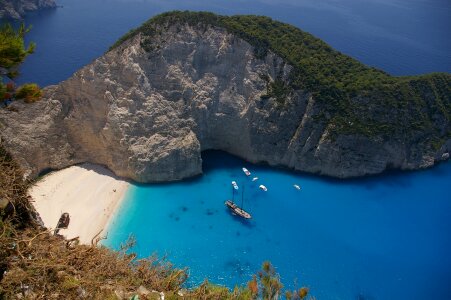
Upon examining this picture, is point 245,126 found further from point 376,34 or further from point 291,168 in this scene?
point 376,34

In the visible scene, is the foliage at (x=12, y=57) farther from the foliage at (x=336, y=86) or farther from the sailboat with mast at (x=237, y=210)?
the foliage at (x=336, y=86)

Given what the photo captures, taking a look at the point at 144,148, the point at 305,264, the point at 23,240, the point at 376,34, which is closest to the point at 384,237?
the point at 305,264

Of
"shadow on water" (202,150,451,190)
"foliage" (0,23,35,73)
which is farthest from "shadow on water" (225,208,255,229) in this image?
"foliage" (0,23,35,73)

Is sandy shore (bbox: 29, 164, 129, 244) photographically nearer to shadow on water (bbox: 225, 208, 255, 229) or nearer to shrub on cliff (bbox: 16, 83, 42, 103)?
shadow on water (bbox: 225, 208, 255, 229)

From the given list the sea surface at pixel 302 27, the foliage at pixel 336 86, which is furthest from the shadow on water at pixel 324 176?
the sea surface at pixel 302 27

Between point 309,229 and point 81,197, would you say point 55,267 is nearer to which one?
point 309,229

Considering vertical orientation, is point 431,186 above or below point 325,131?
below
